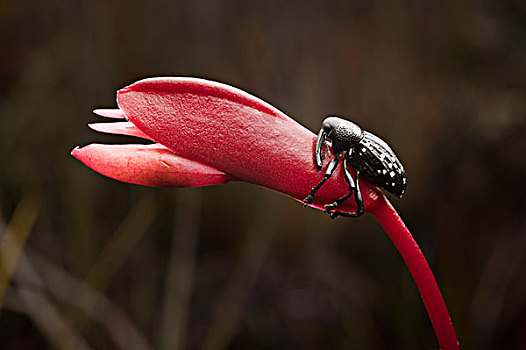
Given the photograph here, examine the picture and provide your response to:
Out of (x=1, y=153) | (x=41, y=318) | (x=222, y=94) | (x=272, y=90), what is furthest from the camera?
(x=272, y=90)

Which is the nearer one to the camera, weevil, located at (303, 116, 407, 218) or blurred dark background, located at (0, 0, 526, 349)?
weevil, located at (303, 116, 407, 218)

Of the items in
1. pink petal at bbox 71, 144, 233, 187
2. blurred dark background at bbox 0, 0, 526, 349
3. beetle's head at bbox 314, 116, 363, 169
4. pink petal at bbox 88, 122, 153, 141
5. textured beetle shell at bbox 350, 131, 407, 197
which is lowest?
blurred dark background at bbox 0, 0, 526, 349

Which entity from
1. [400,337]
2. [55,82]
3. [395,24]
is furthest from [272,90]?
[400,337]

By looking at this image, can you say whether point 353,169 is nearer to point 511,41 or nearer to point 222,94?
point 222,94

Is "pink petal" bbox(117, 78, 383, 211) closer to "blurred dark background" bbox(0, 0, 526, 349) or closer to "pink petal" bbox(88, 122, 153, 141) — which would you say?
"pink petal" bbox(88, 122, 153, 141)

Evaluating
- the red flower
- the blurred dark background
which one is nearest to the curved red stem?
the red flower

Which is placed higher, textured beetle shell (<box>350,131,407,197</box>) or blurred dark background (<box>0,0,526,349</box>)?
textured beetle shell (<box>350,131,407,197</box>)

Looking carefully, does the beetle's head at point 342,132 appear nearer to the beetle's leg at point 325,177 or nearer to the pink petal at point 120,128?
the beetle's leg at point 325,177
